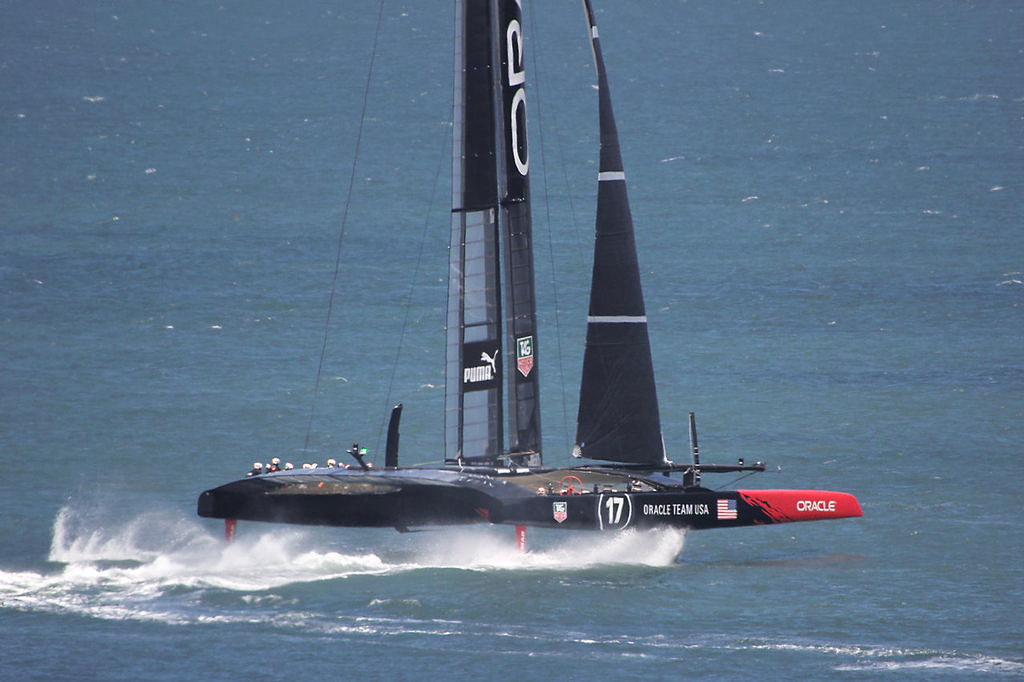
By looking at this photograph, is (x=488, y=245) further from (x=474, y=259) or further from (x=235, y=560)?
(x=235, y=560)

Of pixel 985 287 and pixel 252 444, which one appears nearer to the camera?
pixel 252 444

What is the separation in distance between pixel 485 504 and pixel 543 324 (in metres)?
38.1

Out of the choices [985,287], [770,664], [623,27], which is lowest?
[770,664]

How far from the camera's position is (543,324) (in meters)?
72.1

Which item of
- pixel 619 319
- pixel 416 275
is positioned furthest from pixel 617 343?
pixel 416 275

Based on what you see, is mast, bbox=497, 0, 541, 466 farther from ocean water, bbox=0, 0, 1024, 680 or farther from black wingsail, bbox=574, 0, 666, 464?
ocean water, bbox=0, 0, 1024, 680

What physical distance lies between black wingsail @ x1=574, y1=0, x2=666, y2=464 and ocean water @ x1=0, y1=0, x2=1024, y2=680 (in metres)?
2.46

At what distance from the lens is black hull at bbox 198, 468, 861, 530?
34.6 m

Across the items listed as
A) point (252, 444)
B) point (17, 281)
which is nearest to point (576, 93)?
point (17, 281)

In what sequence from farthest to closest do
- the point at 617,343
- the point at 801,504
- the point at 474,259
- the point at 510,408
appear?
the point at 617,343 < the point at 510,408 < the point at 474,259 < the point at 801,504

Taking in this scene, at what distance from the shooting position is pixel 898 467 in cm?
5000

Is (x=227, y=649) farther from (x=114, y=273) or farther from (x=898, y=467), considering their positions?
(x=114, y=273)

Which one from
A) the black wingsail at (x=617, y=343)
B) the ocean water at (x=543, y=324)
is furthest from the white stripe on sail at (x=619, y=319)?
the ocean water at (x=543, y=324)

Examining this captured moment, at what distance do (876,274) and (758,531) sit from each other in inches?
1573
